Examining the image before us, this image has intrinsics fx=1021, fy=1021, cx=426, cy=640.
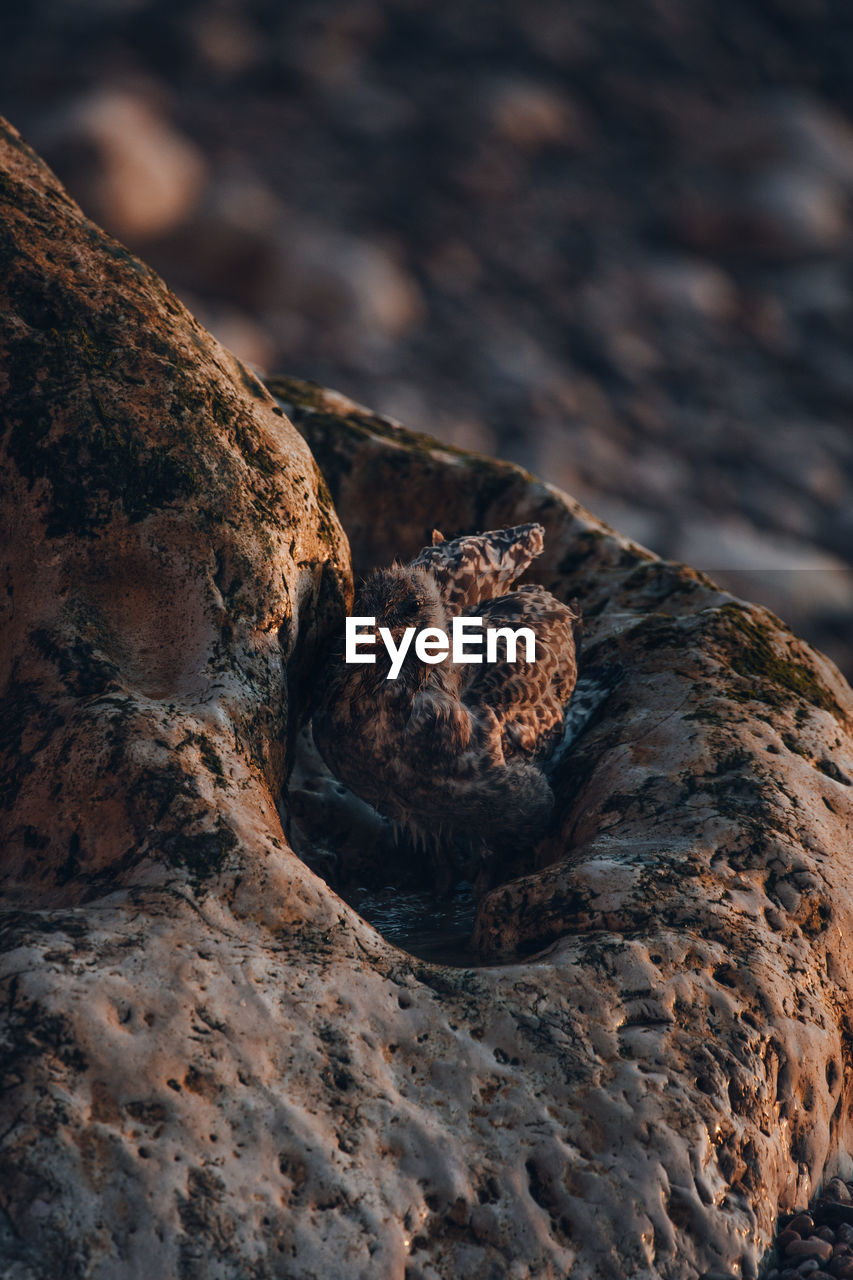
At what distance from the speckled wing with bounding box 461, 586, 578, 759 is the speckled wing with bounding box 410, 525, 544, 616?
115 mm

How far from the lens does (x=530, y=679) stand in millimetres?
4070

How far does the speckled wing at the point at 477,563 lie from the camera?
168 inches

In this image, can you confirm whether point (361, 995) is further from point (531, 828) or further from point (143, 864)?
point (531, 828)

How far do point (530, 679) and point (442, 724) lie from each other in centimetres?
54

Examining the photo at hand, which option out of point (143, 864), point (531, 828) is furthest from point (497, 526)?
point (143, 864)

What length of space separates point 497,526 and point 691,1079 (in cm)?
327

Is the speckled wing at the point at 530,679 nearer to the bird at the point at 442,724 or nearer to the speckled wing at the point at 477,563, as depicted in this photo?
the bird at the point at 442,724

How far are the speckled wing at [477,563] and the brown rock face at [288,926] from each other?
0.43 meters

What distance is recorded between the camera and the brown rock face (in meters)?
2.16

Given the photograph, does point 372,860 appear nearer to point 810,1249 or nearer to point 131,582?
point 131,582

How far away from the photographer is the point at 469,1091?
2473 millimetres

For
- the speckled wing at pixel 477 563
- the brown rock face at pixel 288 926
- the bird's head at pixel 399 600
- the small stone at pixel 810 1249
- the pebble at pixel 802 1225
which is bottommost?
the small stone at pixel 810 1249

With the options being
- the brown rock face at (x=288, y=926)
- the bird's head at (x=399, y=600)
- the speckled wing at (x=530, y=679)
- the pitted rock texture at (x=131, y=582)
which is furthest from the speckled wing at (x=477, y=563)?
the pitted rock texture at (x=131, y=582)

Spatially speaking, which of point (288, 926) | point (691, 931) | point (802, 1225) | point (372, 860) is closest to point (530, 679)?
point (372, 860)
